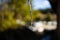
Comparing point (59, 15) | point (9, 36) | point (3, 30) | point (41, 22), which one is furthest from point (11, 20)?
point (59, 15)

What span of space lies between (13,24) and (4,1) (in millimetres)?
A: 495

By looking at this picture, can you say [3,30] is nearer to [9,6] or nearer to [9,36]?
[9,36]

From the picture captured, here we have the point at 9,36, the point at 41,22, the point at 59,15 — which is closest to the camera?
the point at 59,15

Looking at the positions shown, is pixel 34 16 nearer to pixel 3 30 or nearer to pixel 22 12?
pixel 22 12

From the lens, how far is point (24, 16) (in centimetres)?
256

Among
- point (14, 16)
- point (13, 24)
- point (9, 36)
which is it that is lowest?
point (9, 36)

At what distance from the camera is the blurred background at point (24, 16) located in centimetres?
240

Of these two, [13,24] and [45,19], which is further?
[13,24]

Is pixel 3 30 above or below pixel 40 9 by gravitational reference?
below

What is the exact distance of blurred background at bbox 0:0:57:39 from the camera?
94.6 inches

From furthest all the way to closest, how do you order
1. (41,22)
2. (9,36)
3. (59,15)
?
(41,22) < (9,36) < (59,15)

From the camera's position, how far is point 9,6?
104 inches

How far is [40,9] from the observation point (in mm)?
2436

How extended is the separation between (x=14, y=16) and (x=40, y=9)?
0.57m
